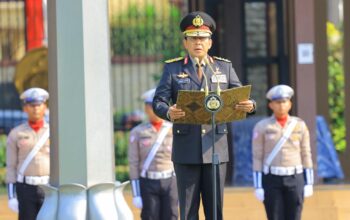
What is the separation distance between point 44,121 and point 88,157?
11.6ft

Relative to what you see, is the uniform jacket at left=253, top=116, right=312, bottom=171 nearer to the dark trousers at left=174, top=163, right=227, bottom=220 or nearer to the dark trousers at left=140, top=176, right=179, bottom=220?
the dark trousers at left=140, top=176, right=179, bottom=220

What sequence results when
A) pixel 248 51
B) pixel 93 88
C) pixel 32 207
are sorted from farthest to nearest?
pixel 248 51 < pixel 32 207 < pixel 93 88

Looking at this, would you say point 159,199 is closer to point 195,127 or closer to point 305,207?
point 305,207

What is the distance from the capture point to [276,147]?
34.6 feet

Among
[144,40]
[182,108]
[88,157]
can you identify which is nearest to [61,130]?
[88,157]

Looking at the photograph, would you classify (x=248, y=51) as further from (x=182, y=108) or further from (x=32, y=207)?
(x=182, y=108)

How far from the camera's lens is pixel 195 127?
707cm

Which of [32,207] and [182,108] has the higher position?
[182,108]

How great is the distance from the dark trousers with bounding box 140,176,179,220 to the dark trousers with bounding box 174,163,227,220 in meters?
3.61

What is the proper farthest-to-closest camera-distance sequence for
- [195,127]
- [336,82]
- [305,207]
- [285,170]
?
1. [336,82]
2. [305,207]
3. [285,170]
4. [195,127]

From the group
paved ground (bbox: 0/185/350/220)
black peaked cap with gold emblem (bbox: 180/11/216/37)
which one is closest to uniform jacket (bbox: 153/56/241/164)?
black peaked cap with gold emblem (bbox: 180/11/216/37)

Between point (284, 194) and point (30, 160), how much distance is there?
239 cm

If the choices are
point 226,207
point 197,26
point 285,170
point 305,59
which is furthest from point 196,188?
point 305,59

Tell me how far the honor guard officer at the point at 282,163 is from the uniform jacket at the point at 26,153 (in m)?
1.98
